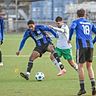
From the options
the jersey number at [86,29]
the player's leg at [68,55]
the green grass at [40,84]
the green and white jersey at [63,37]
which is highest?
the jersey number at [86,29]

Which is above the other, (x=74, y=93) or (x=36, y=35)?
(x=36, y=35)

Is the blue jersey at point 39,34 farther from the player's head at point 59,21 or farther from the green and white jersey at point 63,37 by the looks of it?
the green and white jersey at point 63,37

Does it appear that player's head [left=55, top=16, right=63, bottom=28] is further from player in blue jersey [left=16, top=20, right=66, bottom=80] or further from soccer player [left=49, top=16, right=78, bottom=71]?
player in blue jersey [left=16, top=20, right=66, bottom=80]

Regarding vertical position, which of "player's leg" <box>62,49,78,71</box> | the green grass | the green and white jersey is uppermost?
the green and white jersey

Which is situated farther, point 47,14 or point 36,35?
point 47,14

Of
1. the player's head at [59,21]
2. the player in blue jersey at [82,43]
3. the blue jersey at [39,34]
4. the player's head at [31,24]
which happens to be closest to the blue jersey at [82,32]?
the player in blue jersey at [82,43]

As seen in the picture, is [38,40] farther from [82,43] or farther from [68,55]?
[82,43]

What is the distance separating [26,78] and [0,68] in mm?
3628

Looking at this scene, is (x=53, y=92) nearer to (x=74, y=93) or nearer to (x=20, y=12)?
(x=74, y=93)

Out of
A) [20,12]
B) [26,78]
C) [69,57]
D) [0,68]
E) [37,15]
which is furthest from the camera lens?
[20,12]

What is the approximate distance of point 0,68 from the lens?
672 inches

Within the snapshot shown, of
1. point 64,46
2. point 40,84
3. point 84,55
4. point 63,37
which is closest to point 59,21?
point 63,37

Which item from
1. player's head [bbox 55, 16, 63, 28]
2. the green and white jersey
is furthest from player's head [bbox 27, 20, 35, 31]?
the green and white jersey

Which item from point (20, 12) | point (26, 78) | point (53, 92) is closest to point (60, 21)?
point (26, 78)
